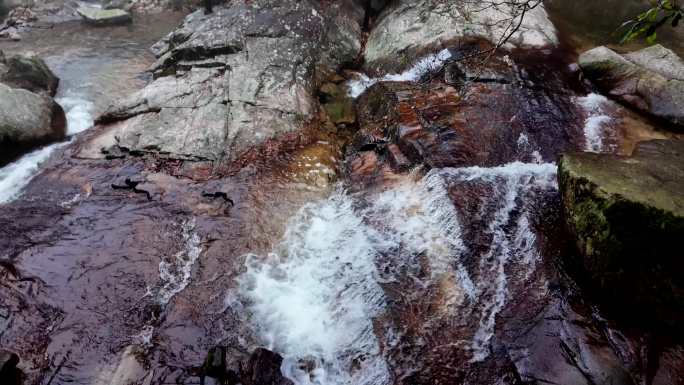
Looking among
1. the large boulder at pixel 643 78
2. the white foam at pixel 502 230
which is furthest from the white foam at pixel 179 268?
the large boulder at pixel 643 78

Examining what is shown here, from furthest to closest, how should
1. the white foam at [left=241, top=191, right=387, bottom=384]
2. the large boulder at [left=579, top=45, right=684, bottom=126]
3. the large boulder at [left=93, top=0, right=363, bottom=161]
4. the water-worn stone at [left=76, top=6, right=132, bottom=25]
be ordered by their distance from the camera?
the water-worn stone at [left=76, top=6, right=132, bottom=25] < the large boulder at [left=93, top=0, right=363, bottom=161] < the large boulder at [left=579, top=45, right=684, bottom=126] < the white foam at [left=241, top=191, right=387, bottom=384]

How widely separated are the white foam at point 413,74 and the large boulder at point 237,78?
0.77 metres

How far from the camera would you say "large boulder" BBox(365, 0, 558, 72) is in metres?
9.34

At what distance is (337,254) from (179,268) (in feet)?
7.05

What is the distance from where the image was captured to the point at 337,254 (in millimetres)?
5781

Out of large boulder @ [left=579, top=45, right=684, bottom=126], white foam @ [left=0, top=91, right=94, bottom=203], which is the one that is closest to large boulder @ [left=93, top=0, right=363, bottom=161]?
white foam @ [left=0, top=91, right=94, bottom=203]

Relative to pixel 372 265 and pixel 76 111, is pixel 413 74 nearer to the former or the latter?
pixel 372 265

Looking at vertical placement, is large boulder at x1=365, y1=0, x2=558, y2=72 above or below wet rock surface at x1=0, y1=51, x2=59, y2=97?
above

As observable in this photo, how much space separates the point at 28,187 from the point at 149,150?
2.02 m

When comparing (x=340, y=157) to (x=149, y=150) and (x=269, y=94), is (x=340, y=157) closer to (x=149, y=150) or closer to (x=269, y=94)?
(x=269, y=94)

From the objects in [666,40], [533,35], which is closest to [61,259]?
[533,35]

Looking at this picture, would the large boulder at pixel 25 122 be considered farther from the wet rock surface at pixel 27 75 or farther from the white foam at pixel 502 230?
the white foam at pixel 502 230

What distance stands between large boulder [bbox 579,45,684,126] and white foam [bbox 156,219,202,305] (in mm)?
8196

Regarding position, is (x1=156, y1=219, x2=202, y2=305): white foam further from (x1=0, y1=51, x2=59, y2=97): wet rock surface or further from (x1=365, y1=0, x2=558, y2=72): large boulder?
(x1=0, y1=51, x2=59, y2=97): wet rock surface
